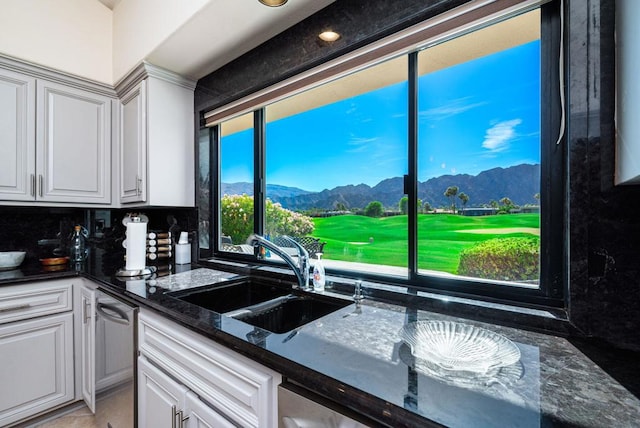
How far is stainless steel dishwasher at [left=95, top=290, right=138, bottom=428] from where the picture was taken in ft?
4.53

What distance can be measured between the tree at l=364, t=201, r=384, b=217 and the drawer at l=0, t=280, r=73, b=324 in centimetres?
196

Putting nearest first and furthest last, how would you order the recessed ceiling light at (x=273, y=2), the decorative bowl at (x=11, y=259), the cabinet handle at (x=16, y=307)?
the recessed ceiling light at (x=273, y=2) → the cabinet handle at (x=16, y=307) → the decorative bowl at (x=11, y=259)

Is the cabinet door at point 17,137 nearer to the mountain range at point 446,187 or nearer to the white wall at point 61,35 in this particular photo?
the white wall at point 61,35

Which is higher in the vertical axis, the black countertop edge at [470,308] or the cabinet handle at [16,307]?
the black countertop edge at [470,308]

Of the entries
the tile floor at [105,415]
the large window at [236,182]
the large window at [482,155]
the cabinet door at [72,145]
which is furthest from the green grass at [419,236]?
the cabinet door at [72,145]

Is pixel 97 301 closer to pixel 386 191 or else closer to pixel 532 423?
pixel 386 191

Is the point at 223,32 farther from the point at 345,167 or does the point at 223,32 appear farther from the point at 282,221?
the point at 282,221

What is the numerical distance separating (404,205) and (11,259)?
263 centimetres

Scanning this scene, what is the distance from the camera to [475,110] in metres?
1.25

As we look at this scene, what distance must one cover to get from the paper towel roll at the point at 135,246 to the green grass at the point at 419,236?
113cm

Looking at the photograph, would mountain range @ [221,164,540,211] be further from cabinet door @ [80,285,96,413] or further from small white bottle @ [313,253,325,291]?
cabinet door @ [80,285,96,413]

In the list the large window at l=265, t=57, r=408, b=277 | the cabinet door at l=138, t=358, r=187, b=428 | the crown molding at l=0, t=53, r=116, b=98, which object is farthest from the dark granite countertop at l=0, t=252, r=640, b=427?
the crown molding at l=0, t=53, r=116, b=98

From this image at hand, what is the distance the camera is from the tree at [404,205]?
1.30 meters

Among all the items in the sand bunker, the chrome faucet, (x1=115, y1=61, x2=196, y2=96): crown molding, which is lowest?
the chrome faucet
